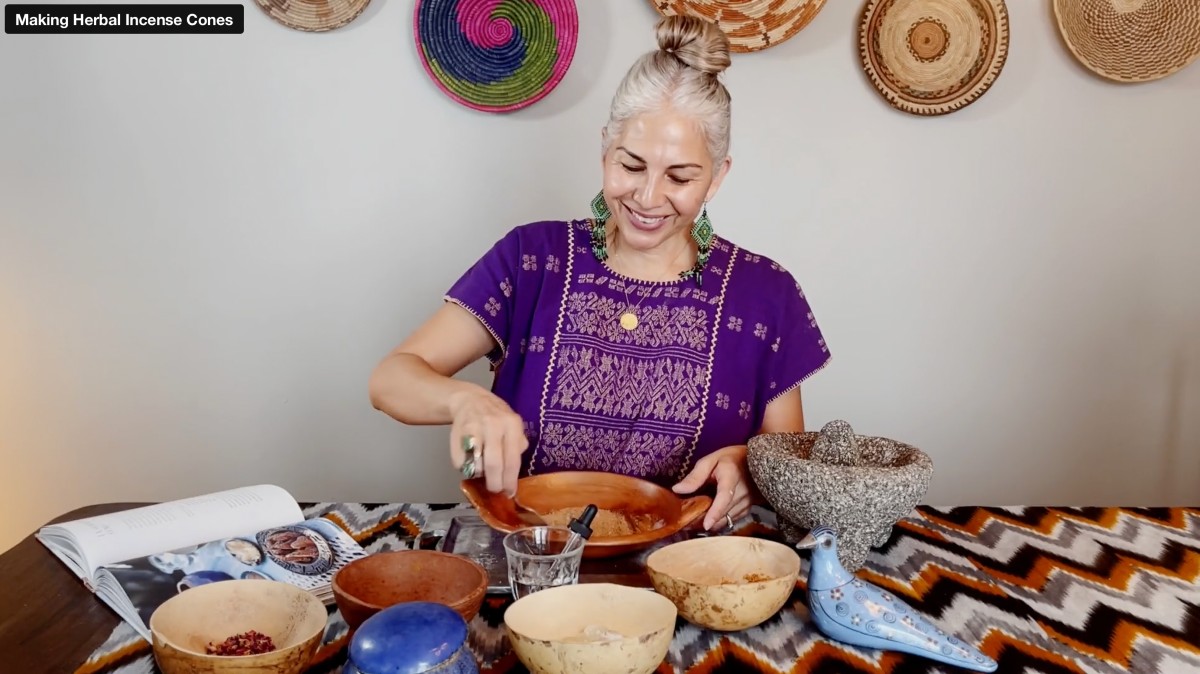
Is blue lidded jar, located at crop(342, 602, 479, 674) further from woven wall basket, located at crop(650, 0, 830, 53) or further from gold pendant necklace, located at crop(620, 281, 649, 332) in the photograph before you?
woven wall basket, located at crop(650, 0, 830, 53)

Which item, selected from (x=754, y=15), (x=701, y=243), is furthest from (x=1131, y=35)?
(x=701, y=243)

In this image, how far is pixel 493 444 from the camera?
1.09 meters

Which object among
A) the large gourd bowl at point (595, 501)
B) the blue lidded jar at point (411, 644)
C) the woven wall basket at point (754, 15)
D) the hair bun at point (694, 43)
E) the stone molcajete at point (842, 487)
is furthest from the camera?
the woven wall basket at point (754, 15)

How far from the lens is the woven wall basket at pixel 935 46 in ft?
7.01

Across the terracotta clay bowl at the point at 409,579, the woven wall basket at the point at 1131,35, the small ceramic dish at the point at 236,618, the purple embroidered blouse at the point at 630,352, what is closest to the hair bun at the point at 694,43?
the purple embroidered blouse at the point at 630,352

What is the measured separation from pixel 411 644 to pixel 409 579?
9.9 inches

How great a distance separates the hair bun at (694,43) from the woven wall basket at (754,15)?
753 mm

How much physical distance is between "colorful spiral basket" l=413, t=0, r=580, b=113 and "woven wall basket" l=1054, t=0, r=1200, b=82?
1.22 meters

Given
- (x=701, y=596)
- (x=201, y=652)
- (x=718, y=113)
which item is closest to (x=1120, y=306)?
(x=718, y=113)

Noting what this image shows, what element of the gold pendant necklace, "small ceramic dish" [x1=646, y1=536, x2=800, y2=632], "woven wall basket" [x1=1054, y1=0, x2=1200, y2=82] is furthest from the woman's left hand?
"woven wall basket" [x1=1054, y1=0, x2=1200, y2=82]

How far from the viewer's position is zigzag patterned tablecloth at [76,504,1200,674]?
2.84 ft

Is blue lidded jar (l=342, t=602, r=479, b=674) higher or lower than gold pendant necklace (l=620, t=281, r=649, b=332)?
lower

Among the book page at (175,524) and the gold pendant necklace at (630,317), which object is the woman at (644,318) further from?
the book page at (175,524)

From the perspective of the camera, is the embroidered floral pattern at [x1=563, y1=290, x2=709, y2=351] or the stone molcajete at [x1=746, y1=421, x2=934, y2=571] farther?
the embroidered floral pattern at [x1=563, y1=290, x2=709, y2=351]
